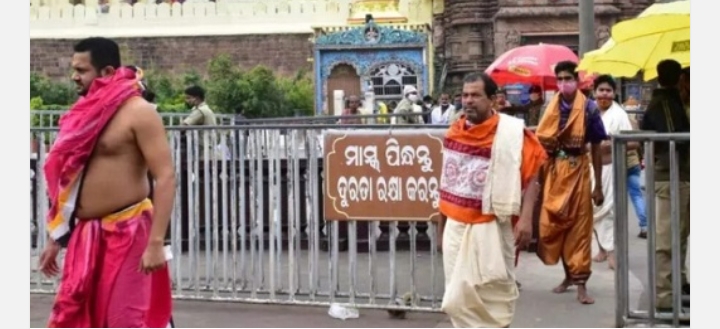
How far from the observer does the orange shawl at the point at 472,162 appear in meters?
6.01

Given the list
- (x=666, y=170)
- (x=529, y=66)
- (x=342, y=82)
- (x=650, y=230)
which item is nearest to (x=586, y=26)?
(x=529, y=66)

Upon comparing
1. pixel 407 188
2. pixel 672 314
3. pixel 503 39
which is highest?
pixel 503 39

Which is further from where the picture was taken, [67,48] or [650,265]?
[67,48]

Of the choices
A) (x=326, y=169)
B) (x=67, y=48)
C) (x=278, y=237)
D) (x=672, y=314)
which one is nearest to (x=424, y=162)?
(x=326, y=169)

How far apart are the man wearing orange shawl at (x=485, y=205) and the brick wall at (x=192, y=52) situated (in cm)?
2657

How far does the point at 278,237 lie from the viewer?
7.88 metres

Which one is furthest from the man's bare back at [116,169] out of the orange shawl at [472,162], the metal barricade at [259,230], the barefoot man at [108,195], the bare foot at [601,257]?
the bare foot at [601,257]

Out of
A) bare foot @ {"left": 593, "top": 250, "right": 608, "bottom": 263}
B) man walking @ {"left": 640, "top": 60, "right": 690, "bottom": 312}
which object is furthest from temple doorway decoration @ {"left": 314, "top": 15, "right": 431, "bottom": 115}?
man walking @ {"left": 640, "top": 60, "right": 690, "bottom": 312}

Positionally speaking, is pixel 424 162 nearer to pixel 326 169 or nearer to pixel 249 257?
pixel 326 169

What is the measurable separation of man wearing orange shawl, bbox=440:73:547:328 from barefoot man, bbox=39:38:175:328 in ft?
5.16

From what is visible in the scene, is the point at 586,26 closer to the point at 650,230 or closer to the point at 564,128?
the point at 564,128

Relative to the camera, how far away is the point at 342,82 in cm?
2844

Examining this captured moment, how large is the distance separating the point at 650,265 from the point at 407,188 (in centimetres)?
156

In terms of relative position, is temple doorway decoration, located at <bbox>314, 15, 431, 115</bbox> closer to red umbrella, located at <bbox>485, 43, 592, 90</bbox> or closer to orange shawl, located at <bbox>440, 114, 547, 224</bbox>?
red umbrella, located at <bbox>485, 43, 592, 90</bbox>
